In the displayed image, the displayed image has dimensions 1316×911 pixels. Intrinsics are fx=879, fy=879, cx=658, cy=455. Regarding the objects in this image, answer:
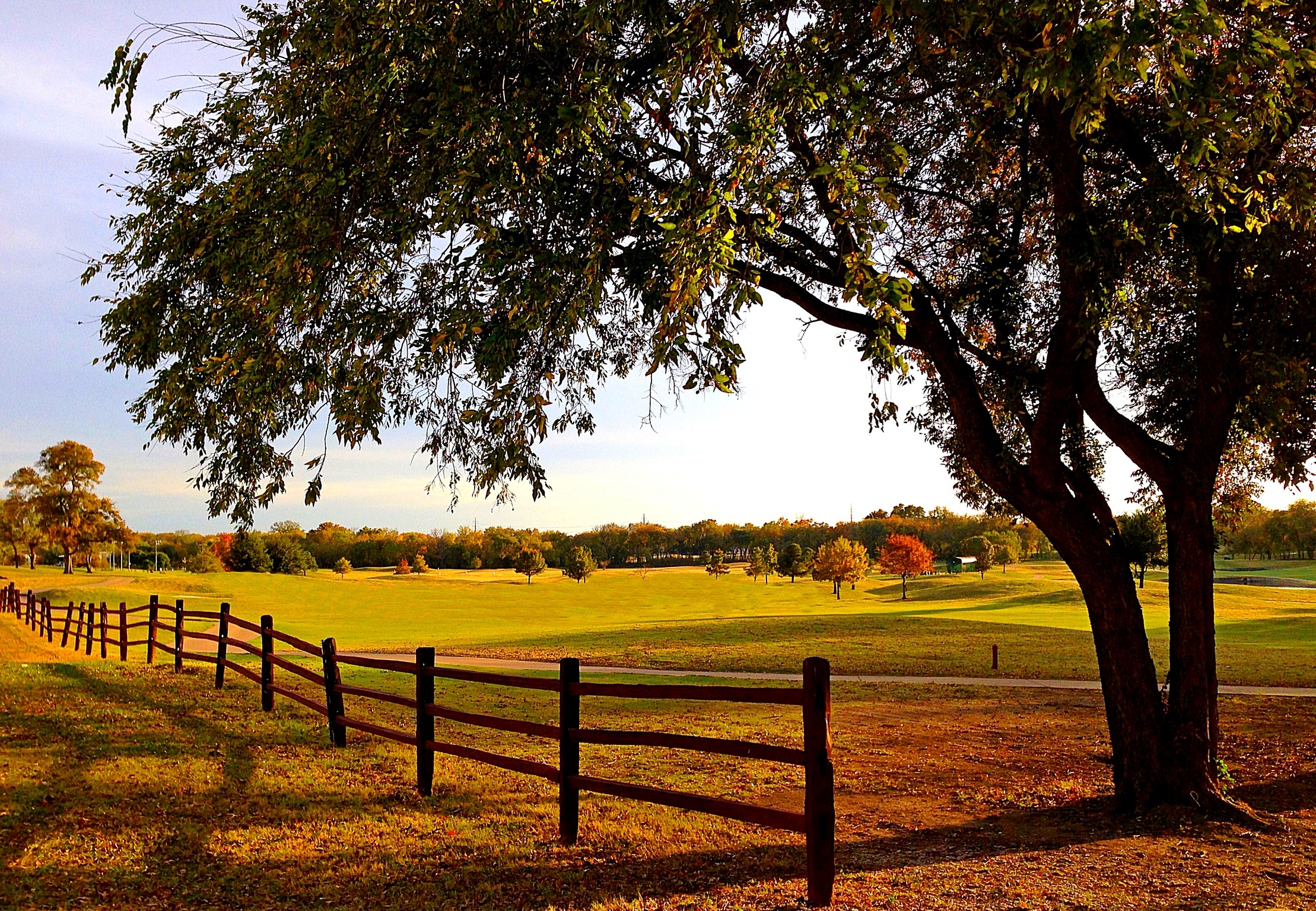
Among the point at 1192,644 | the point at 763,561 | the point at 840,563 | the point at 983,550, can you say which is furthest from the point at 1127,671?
the point at 983,550

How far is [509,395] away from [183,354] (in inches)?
170

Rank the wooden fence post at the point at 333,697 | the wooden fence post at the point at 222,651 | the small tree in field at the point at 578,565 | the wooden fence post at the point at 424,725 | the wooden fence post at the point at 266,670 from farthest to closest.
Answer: the small tree in field at the point at 578,565 → the wooden fence post at the point at 222,651 → the wooden fence post at the point at 266,670 → the wooden fence post at the point at 333,697 → the wooden fence post at the point at 424,725

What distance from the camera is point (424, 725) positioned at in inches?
402

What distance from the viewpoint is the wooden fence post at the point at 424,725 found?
400 inches

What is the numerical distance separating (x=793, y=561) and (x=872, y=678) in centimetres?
7091

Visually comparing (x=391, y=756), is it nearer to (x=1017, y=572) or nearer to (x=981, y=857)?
(x=981, y=857)

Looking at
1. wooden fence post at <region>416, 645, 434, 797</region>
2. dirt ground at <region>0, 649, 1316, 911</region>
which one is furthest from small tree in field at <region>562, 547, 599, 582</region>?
wooden fence post at <region>416, 645, 434, 797</region>

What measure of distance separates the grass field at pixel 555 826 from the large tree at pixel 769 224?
6.59 feet

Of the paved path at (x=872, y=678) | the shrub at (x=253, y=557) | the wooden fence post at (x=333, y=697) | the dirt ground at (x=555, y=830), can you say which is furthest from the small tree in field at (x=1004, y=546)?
the wooden fence post at (x=333, y=697)

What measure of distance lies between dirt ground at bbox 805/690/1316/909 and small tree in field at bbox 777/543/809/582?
255 feet

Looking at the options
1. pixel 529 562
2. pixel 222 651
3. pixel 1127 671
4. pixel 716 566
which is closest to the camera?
pixel 1127 671

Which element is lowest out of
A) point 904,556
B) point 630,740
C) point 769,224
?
point 904,556

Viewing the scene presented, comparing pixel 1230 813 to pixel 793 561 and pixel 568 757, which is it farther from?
pixel 793 561

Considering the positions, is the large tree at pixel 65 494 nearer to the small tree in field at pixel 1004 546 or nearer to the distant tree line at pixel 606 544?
the distant tree line at pixel 606 544
